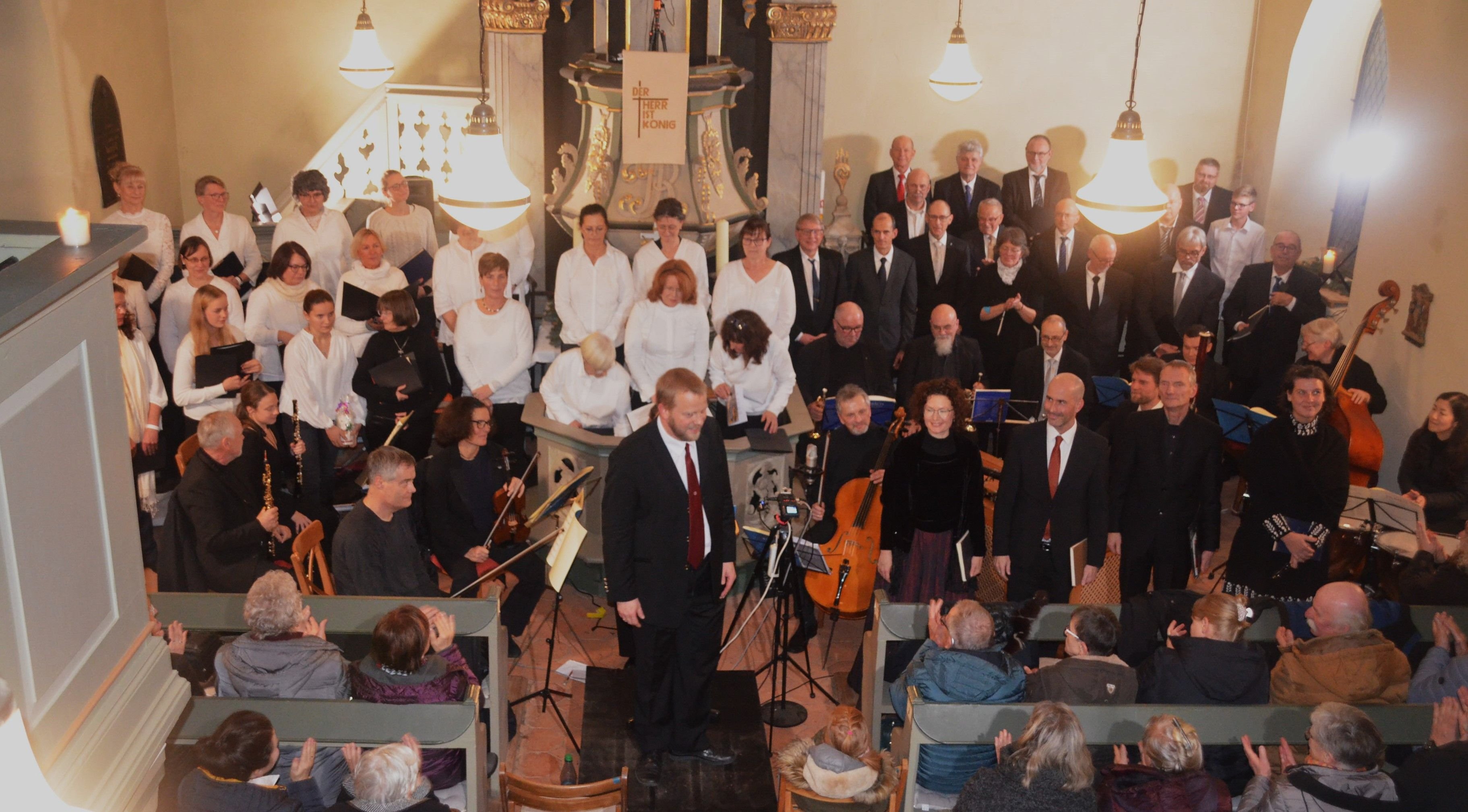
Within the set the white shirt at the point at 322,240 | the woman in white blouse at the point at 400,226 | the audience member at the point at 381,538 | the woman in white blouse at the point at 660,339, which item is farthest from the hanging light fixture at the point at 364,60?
the audience member at the point at 381,538

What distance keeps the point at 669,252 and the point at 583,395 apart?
139 centimetres

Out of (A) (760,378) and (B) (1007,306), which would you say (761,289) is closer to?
(A) (760,378)

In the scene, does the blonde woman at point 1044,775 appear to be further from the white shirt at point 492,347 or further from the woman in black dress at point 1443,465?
the white shirt at point 492,347

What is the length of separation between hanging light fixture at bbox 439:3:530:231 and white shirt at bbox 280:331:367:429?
2.35 meters

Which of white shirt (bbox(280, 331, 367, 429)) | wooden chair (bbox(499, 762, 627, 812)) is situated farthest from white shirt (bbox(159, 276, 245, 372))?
wooden chair (bbox(499, 762, 627, 812))

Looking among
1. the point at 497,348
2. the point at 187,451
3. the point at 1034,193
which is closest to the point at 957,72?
the point at 1034,193

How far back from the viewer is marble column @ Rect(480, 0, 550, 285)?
8.91 m

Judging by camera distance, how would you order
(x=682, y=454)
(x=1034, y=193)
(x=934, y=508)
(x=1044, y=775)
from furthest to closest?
(x=1034, y=193), (x=934, y=508), (x=682, y=454), (x=1044, y=775)

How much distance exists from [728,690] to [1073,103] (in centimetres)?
700

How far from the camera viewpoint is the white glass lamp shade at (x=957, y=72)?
992 centimetres

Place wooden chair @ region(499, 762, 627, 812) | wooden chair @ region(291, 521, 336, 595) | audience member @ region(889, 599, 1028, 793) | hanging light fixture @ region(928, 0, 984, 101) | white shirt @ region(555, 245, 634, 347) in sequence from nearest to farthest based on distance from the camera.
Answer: wooden chair @ region(499, 762, 627, 812) → audience member @ region(889, 599, 1028, 793) → wooden chair @ region(291, 521, 336, 595) → white shirt @ region(555, 245, 634, 347) → hanging light fixture @ region(928, 0, 984, 101)

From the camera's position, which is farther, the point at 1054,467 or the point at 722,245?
the point at 722,245

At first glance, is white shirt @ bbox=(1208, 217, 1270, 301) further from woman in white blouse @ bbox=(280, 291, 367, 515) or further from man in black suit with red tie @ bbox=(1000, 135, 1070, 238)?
woman in white blouse @ bbox=(280, 291, 367, 515)

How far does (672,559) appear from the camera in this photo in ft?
17.2
